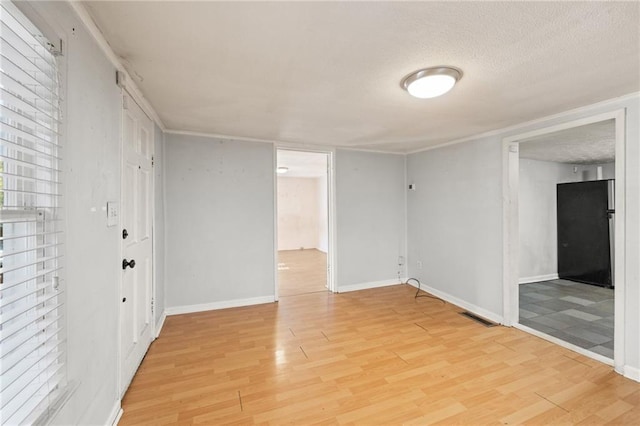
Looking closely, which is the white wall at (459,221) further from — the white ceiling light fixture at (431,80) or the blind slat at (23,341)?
the blind slat at (23,341)

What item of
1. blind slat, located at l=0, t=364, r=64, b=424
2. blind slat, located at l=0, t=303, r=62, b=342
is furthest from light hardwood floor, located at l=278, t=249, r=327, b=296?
blind slat, located at l=0, t=303, r=62, b=342

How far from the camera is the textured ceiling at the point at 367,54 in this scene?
4.22 ft

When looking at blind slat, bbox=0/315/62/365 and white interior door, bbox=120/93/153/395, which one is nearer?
blind slat, bbox=0/315/62/365

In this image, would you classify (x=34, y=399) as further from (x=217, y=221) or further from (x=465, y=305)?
(x=465, y=305)

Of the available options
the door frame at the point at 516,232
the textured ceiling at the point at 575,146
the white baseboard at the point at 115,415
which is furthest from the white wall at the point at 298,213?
the white baseboard at the point at 115,415

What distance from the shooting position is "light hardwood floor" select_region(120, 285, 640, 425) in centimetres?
177

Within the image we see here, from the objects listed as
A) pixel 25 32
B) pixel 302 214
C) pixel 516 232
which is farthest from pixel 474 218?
pixel 302 214

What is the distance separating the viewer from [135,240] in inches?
88.4

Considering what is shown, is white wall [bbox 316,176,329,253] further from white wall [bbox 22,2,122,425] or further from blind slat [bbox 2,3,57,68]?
blind slat [bbox 2,3,57,68]

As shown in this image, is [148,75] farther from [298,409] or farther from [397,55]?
[298,409]

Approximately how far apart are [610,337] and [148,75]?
15.6 feet

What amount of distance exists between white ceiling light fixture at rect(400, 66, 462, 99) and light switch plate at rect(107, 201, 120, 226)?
2.11 m

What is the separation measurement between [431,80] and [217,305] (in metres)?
3.43

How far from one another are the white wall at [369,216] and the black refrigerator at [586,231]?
3021mm
